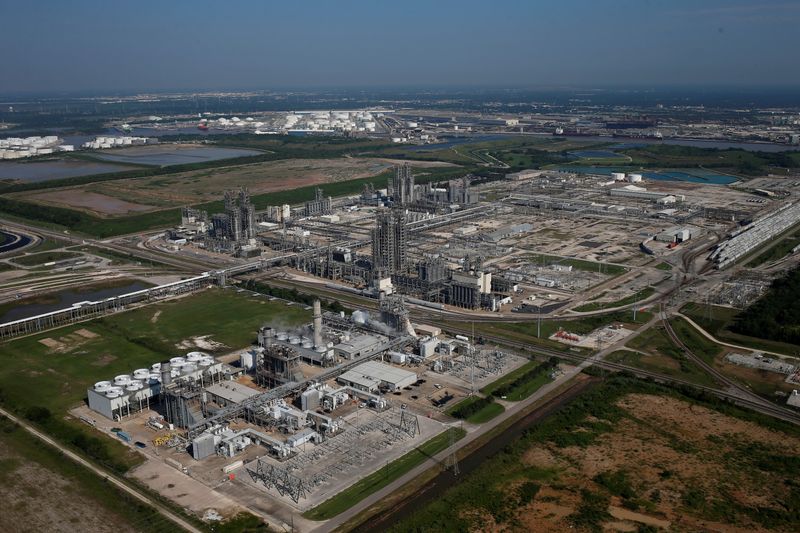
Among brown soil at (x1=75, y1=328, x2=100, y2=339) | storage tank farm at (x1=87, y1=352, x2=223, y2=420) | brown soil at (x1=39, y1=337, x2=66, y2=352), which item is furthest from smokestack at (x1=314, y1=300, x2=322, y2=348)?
brown soil at (x1=39, y1=337, x2=66, y2=352)

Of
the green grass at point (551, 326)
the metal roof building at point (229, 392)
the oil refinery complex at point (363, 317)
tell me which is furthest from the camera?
the green grass at point (551, 326)

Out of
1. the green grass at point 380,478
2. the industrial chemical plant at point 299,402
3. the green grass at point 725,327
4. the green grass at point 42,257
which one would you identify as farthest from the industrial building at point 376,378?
the green grass at point 42,257

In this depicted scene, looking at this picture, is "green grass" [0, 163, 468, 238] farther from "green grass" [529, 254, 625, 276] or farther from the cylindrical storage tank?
"green grass" [529, 254, 625, 276]

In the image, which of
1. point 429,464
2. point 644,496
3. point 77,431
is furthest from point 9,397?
point 644,496

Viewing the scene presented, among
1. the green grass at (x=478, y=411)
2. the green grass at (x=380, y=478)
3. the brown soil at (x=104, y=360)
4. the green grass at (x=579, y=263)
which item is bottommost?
the brown soil at (x=104, y=360)

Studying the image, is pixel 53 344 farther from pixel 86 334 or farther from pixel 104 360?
pixel 104 360

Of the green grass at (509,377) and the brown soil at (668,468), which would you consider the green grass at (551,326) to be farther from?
the brown soil at (668,468)
